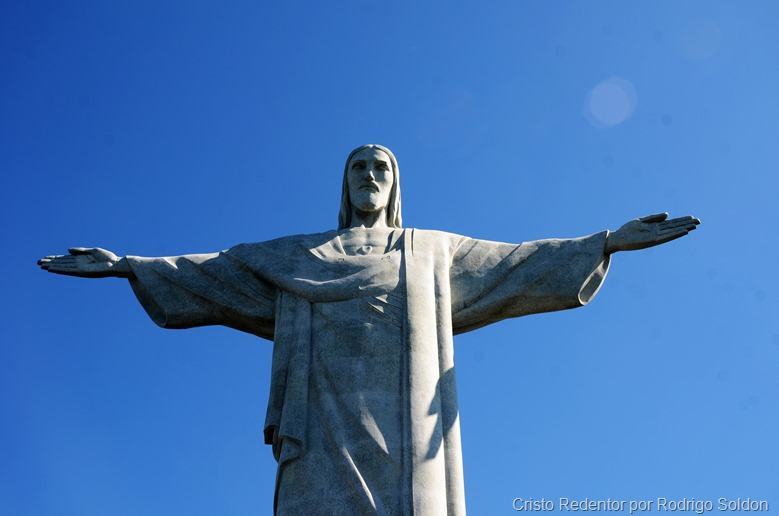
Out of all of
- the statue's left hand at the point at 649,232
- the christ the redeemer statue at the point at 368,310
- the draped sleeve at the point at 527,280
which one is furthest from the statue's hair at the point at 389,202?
the statue's left hand at the point at 649,232

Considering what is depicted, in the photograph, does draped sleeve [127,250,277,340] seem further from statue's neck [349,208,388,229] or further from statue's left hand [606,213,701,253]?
statue's left hand [606,213,701,253]

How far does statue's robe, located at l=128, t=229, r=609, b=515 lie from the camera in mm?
14162

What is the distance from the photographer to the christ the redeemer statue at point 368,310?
46.6ft

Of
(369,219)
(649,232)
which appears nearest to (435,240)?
(369,219)

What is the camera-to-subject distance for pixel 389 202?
17266 millimetres

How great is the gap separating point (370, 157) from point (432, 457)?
16.0ft

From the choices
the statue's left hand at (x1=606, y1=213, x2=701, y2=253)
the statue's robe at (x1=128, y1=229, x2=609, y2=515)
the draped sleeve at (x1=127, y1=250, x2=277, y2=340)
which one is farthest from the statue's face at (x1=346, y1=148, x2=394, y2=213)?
the statue's left hand at (x1=606, y1=213, x2=701, y2=253)

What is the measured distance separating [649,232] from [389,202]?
382cm

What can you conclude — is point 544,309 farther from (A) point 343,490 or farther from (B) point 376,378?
(A) point 343,490

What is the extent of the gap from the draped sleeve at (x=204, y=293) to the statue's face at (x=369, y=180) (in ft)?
6.24

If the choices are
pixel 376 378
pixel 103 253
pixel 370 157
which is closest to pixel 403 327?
pixel 376 378

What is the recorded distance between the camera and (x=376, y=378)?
14727 millimetres

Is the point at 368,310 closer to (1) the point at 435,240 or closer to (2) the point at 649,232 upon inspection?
(1) the point at 435,240

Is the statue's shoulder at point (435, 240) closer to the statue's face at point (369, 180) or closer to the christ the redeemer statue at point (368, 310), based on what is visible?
the christ the redeemer statue at point (368, 310)
